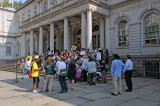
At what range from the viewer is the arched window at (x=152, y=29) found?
49.5ft

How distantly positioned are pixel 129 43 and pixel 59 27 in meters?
13.2

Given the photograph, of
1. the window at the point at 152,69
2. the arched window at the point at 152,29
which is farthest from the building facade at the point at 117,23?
the window at the point at 152,69

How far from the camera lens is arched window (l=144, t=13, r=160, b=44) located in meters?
15.1

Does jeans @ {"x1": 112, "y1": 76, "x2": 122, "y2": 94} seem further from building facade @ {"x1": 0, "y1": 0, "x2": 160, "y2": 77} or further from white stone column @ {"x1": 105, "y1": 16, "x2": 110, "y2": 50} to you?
white stone column @ {"x1": 105, "y1": 16, "x2": 110, "y2": 50}

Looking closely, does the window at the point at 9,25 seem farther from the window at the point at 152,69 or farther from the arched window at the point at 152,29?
the window at the point at 152,69

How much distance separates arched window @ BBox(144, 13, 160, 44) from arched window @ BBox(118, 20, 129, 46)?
2.16 m

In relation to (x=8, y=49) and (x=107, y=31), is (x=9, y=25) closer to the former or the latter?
(x=8, y=49)

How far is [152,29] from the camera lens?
15.5m

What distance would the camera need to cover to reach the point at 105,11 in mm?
18250

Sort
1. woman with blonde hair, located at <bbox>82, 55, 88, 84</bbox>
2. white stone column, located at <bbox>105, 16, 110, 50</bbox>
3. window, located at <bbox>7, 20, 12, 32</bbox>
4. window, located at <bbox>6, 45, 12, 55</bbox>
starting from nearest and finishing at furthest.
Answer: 1. woman with blonde hair, located at <bbox>82, 55, 88, 84</bbox>
2. white stone column, located at <bbox>105, 16, 110, 50</bbox>
3. window, located at <bbox>6, 45, 12, 55</bbox>
4. window, located at <bbox>7, 20, 12, 32</bbox>

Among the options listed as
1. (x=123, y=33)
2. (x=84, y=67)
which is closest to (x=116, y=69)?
(x=84, y=67)

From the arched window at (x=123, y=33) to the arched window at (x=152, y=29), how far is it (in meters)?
2.16

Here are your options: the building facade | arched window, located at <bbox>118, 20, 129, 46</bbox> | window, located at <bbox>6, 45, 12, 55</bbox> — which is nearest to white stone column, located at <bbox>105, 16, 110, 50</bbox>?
the building facade

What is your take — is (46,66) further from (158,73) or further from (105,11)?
(105,11)
